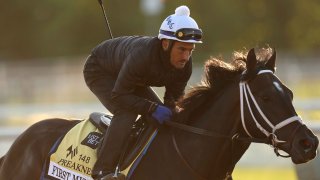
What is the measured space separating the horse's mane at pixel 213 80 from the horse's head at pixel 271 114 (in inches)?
6.2

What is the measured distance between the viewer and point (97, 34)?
3947cm

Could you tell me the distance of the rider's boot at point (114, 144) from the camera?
630 centimetres

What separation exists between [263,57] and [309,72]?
20.1 m

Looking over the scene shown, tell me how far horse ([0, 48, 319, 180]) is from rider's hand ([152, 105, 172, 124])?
0.07m

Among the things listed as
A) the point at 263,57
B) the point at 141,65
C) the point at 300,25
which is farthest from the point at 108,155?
the point at 300,25

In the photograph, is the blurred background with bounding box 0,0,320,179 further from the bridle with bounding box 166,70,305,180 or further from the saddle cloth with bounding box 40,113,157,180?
the bridle with bounding box 166,70,305,180

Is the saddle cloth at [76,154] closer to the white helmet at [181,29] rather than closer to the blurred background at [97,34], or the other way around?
the white helmet at [181,29]

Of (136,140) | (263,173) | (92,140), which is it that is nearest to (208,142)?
(136,140)

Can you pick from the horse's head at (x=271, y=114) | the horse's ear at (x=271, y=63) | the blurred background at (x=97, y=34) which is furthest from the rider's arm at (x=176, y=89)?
the blurred background at (x=97, y=34)

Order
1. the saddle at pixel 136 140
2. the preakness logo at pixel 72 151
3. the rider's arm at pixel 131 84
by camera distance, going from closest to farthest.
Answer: the rider's arm at pixel 131 84 < the saddle at pixel 136 140 < the preakness logo at pixel 72 151

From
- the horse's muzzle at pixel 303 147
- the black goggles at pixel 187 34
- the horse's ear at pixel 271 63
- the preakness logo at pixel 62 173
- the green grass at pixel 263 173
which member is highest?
the black goggles at pixel 187 34

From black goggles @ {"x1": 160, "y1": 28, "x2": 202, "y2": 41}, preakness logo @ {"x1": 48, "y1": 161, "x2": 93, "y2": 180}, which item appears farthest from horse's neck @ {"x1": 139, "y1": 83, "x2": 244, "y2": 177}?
preakness logo @ {"x1": 48, "y1": 161, "x2": 93, "y2": 180}

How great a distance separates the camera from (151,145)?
6328mm

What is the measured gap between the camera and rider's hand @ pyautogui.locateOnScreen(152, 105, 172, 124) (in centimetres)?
626
